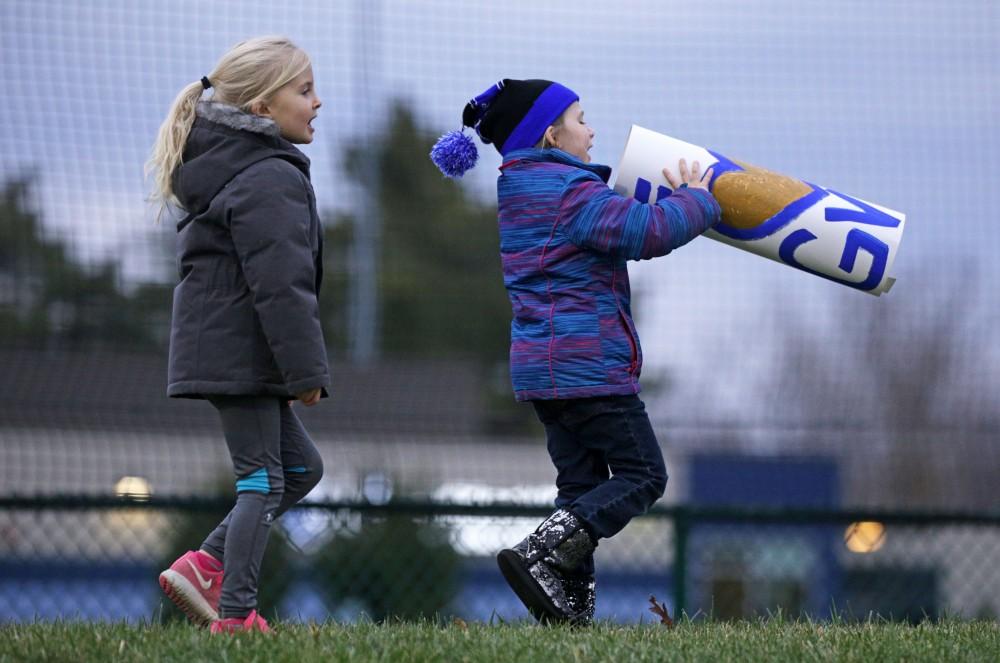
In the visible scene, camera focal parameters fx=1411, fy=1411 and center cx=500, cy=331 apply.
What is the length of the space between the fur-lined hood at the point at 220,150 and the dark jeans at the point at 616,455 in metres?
1.04

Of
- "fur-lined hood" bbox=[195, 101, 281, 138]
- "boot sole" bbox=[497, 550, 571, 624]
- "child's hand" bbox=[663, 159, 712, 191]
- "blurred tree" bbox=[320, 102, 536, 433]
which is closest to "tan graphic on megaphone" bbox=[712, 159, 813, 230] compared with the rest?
"child's hand" bbox=[663, 159, 712, 191]

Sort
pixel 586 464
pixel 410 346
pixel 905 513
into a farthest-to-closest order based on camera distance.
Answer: pixel 410 346, pixel 905 513, pixel 586 464

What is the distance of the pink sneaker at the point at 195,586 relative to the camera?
3.76m

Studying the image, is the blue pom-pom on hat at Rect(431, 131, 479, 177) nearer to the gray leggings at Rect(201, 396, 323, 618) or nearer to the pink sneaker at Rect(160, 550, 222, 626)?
the gray leggings at Rect(201, 396, 323, 618)

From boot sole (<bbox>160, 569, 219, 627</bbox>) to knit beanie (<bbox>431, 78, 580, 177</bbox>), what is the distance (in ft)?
4.57

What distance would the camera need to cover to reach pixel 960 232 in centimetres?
755

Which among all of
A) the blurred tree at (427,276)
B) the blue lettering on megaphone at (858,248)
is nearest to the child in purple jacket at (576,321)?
the blue lettering on megaphone at (858,248)

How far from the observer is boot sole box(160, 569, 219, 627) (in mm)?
3746

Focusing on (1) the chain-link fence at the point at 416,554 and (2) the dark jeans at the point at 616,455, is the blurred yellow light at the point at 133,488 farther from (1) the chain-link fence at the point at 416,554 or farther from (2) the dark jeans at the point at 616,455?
(2) the dark jeans at the point at 616,455

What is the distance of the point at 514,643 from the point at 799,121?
5.03m

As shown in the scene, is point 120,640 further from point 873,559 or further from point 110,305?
point 873,559

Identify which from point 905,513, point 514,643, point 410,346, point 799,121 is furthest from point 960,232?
point 514,643

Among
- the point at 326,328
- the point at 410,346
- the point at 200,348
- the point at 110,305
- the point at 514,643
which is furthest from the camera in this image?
the point at 326,328

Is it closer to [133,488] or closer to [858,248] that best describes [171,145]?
[858,248]
